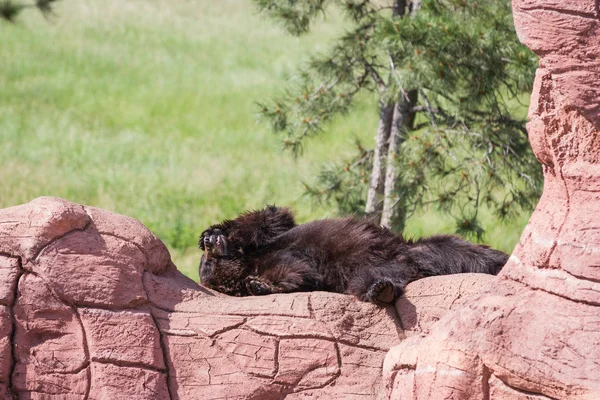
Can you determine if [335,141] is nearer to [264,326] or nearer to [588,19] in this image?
[264,326]

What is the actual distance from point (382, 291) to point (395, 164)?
295 centimetres

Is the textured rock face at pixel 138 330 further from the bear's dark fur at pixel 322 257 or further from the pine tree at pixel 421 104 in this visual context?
the pine tree at pixel 421 104

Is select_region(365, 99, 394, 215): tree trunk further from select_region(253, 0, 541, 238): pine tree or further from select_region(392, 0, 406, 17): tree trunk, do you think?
select_region(392, 0, 406, 17): tree trunk

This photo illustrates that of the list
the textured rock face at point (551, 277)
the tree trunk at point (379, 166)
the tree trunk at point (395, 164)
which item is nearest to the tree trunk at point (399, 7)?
the tree trunk at point (395, 164)

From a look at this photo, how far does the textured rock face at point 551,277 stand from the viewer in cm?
360

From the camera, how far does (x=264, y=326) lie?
471cm

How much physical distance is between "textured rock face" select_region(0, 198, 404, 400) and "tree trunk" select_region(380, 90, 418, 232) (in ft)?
9.99

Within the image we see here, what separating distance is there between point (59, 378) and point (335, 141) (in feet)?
41.0

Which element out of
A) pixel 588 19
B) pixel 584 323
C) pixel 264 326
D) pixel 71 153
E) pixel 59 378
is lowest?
pixel 71 153

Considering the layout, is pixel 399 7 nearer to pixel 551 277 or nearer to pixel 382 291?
pixel 382 291

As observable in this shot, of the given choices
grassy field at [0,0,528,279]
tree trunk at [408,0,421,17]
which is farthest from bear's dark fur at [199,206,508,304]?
tree trunk at [408,0,421,17]

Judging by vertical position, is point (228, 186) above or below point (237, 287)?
below

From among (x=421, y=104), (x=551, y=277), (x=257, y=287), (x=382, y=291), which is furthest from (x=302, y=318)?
(x=421, y=104)

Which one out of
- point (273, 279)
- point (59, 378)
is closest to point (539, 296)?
point (273, 279)
